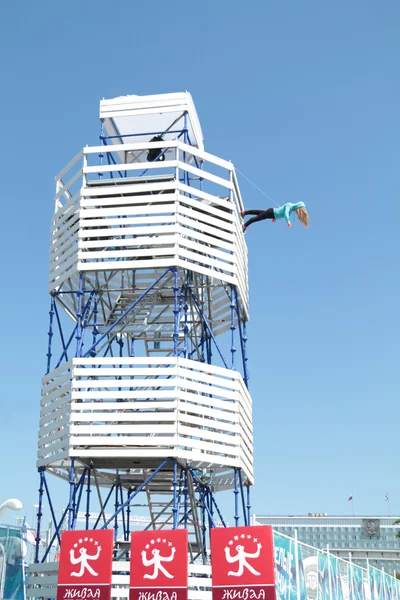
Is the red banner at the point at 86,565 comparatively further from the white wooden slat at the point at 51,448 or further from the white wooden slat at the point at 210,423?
the white wooden slat at the point at 210,423

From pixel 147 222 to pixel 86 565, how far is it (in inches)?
395

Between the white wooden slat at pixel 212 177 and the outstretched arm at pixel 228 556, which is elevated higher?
the white wooden slat at pixel 212 177

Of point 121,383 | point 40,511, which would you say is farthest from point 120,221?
point 40,511

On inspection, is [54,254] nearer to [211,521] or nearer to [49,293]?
[49,293]

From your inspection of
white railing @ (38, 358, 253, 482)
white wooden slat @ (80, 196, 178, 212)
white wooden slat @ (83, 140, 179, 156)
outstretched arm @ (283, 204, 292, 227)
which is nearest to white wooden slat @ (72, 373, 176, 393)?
white railing @ (38, 358, 253, 482)

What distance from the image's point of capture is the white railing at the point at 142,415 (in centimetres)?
2225

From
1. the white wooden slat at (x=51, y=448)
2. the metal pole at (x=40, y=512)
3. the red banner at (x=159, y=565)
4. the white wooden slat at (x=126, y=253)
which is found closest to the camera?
the red banner at (x=159, y=565)

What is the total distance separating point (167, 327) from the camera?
91.5 ft

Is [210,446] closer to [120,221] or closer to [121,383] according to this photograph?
[121,383]

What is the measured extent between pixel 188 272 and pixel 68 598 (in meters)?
10.8

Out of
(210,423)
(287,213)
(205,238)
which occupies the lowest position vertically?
(210,423)

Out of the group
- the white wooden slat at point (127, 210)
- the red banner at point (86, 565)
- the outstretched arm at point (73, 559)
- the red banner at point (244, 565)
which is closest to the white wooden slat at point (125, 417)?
the red banner at point (86, 565)

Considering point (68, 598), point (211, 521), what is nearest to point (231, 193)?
point (211, 521)

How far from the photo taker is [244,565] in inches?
795
